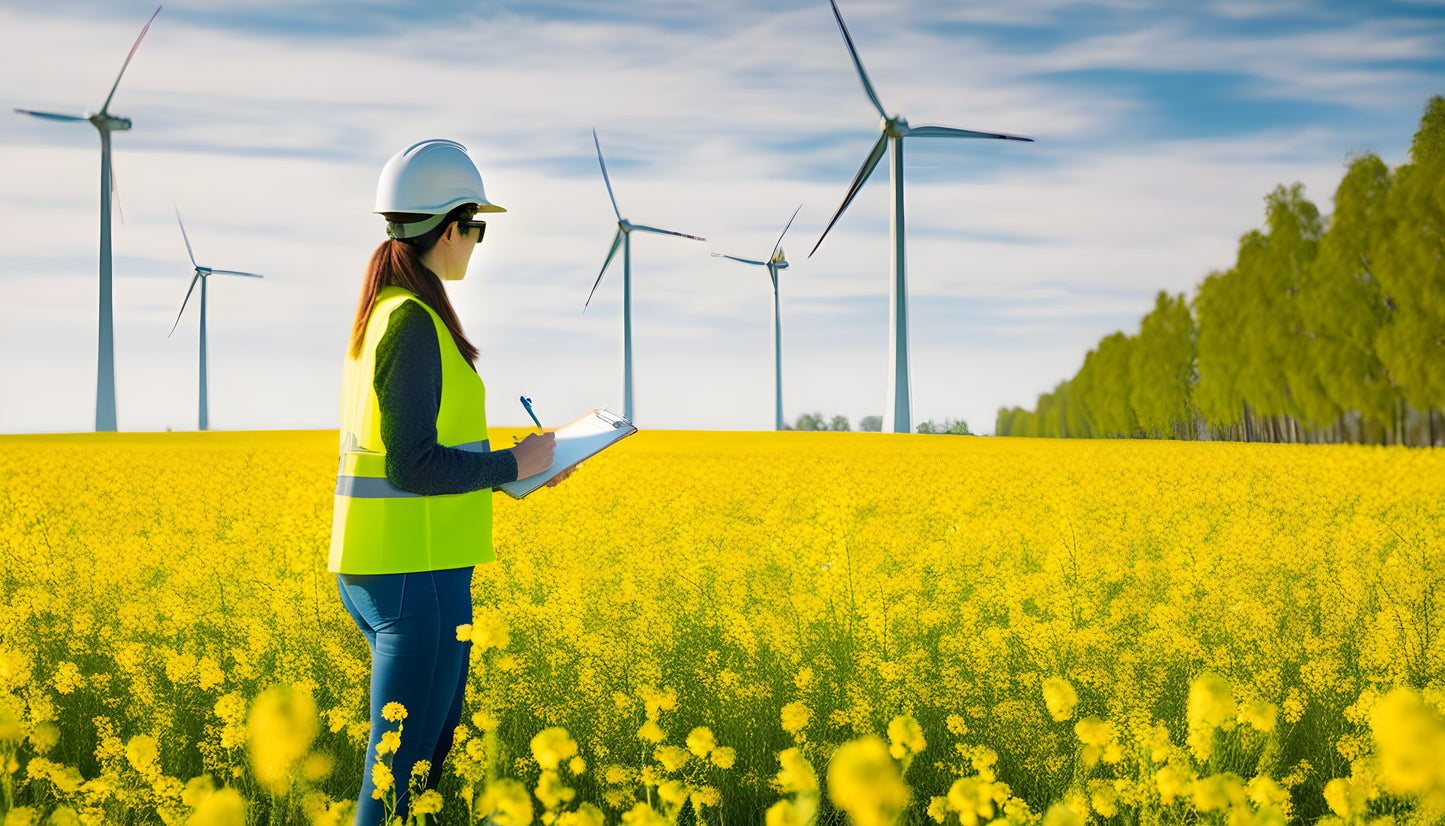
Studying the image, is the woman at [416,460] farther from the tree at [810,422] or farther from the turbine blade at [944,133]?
the tree at [810,422]

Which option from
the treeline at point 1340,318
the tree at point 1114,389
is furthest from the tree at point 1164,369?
the tree at point 1114,389

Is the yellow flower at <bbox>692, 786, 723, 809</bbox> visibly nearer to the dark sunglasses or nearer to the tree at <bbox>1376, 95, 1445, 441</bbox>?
the dark sunglasses

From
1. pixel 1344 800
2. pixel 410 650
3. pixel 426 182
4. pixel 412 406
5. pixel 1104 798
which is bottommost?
pixel 1104 798

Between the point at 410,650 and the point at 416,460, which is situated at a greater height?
the point at 416,460

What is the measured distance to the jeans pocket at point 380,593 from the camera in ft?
8.10

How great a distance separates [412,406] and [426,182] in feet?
2.05

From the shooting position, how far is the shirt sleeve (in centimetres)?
237

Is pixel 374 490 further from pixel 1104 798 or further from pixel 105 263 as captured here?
pixel 105 263

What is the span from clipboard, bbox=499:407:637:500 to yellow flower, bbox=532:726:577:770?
2.03ft

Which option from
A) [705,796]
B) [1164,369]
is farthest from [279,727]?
[1164,369]

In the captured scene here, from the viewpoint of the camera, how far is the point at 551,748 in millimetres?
2416

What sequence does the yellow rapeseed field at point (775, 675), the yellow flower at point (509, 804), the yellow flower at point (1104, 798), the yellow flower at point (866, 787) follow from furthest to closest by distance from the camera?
the yellow flower at point (1104, 798), the yellow rapeseed field at point (775, 675), the yellow flower at point (509, 804), the yellow flower at point (866, 787)

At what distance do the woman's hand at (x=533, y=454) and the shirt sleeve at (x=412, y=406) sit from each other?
188mm

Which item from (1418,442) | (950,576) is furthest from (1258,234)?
(950,576)
